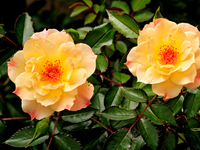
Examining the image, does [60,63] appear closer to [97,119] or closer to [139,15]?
[97,119]

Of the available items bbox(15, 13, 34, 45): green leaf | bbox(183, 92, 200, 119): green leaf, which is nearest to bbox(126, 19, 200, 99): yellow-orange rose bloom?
bbox(183, 92, 200, 119): green leaf

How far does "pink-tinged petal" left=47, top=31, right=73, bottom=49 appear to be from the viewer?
50cm

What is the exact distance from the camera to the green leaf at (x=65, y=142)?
0.57 m

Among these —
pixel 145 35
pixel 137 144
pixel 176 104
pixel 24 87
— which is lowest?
pixel 137 144

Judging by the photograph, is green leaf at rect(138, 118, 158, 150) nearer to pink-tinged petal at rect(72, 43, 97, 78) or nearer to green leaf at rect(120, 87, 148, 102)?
green leaf at rect(120, 87, 148, 102)

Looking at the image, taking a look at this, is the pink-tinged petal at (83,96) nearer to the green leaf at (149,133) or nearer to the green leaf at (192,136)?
the green leaf at (149,133)

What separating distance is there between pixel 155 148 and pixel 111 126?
17cm

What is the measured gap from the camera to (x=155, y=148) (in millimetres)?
509

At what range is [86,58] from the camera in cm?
50

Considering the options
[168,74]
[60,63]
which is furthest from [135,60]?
[60,63]

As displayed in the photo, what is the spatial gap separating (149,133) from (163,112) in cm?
7

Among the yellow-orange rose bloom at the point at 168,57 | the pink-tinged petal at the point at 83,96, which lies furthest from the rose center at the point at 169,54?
the pink-tinged petal at the point at 83,96

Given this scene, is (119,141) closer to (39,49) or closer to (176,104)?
(176,104)

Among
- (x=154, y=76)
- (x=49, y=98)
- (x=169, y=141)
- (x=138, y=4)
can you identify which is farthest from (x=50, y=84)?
(x=138, y=4)
